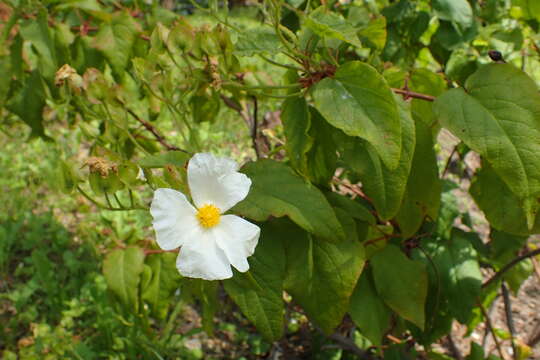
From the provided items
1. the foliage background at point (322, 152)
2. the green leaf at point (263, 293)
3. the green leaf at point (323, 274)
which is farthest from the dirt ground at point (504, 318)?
the green leaf at point (263, 293)

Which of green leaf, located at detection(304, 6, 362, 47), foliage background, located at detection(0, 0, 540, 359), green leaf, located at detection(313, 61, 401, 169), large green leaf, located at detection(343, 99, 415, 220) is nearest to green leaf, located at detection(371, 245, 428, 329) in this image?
foliage background, located at detection(0, 0, 540, 359)

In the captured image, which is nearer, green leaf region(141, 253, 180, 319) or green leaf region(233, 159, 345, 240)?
green leaf region(233, 159, 345, 240)

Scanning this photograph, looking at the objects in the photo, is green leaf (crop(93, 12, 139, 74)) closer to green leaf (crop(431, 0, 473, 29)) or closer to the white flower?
the white flower

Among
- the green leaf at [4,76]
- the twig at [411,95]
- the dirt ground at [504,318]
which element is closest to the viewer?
the twig at [411,95]

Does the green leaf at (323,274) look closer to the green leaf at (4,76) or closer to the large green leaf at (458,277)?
the large green leaf at (458,277)

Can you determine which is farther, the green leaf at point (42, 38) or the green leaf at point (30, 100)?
the green leaf at point (30, 100)

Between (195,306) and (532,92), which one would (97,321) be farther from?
(532,92)

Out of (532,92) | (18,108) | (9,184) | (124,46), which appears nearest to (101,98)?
(124,46)
